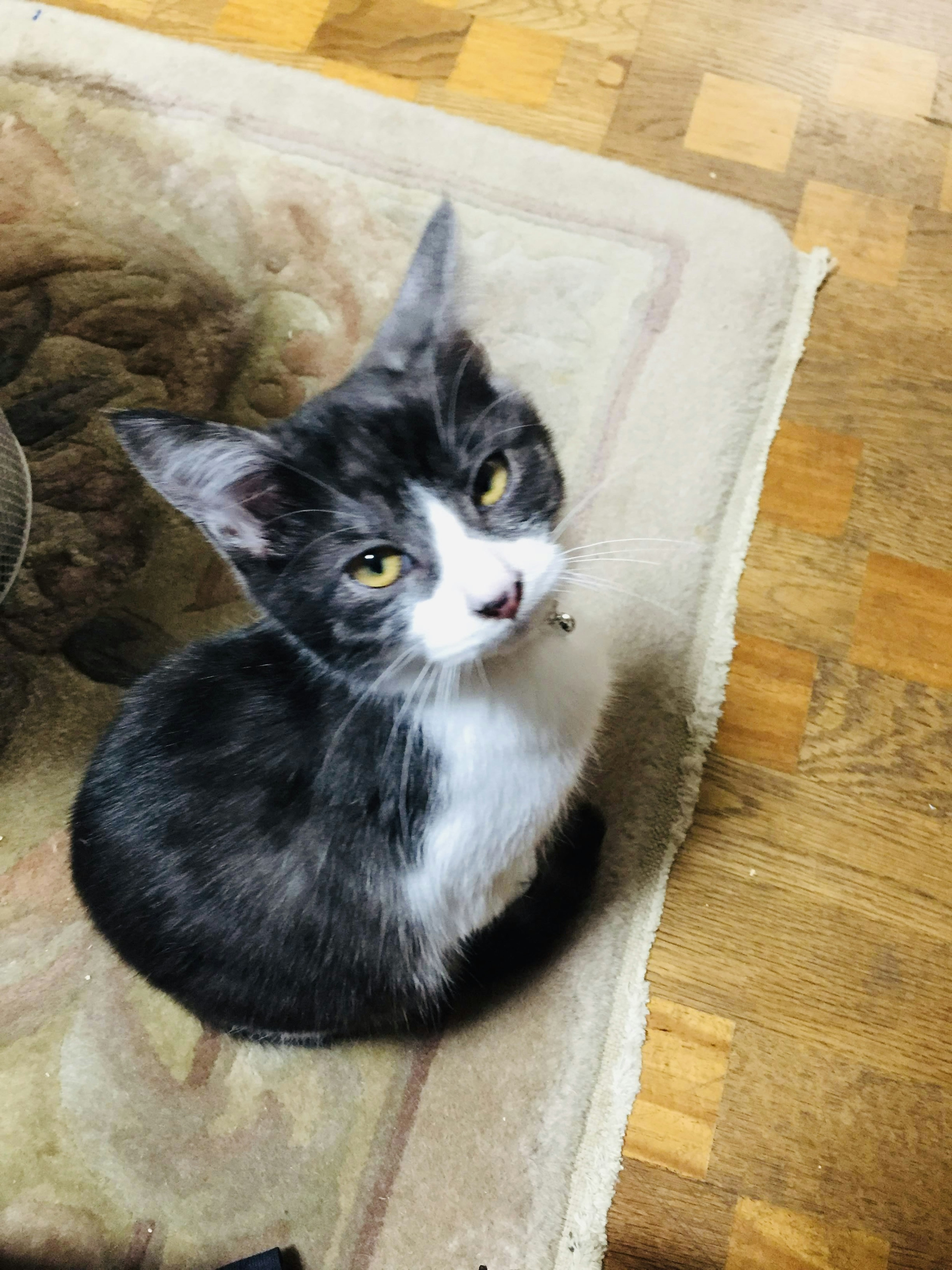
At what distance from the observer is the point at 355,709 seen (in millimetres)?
731

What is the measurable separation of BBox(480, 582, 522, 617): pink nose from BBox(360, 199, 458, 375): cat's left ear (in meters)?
0.24

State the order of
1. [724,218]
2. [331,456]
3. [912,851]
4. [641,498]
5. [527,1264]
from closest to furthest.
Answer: [331,456], [527,1264], [912,851], [641,498], [724,218]

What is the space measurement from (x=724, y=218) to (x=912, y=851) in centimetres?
98

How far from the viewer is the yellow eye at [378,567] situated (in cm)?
67

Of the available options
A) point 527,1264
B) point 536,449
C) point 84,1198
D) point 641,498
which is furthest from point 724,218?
point 84,1198

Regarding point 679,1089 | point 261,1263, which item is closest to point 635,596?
point 679,1089

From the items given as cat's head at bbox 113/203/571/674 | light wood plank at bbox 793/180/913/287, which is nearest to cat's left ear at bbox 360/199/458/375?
cat's head at bbox 113/203/571/674

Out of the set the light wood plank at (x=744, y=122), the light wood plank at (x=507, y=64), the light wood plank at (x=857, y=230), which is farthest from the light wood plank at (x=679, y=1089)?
the light wood plank at (x=507, y=64)

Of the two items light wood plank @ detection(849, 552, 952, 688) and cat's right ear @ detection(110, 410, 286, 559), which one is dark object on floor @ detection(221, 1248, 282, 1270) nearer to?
cat's right ear @ detection(110, 410, 286, 559)

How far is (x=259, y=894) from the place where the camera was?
2.49ft

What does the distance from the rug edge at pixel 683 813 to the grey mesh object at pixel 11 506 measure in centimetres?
92

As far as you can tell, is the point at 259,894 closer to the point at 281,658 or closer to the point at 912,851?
the point at 281,658

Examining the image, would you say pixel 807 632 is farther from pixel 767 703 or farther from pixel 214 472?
pixel 214 472

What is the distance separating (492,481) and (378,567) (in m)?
0.12
